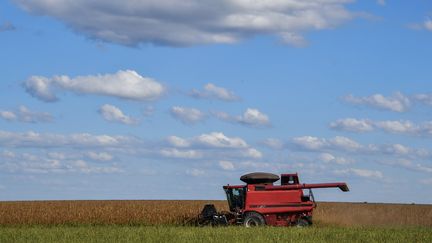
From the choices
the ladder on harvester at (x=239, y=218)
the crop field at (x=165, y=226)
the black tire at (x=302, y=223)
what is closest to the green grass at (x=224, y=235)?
the crop field at (x=165, y=226)

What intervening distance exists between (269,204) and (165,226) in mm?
5474

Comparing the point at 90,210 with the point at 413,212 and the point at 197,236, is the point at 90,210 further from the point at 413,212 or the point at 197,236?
the point at 413,212

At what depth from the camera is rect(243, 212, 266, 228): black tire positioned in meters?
33.3

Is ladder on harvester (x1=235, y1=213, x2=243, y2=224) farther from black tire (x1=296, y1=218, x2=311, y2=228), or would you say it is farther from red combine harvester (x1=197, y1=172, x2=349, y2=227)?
black tire (x1=296, y1=218, x2=311, y2=228)

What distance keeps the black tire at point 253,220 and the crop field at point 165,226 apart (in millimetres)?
2647

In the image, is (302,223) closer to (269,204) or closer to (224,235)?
(269,204)

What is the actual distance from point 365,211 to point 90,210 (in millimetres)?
17343

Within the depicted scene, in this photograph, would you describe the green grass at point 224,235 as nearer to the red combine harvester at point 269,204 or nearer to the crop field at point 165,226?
the crop field at point 165,226

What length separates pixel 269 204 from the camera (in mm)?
33688

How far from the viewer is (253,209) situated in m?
33.8

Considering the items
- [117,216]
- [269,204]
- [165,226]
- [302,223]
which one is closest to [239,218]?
[269,204]

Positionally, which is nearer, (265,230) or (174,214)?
(265,230)

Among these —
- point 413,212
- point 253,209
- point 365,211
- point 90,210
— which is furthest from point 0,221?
point 413,212

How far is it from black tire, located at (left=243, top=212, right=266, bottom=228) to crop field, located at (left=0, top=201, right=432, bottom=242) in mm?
2647
